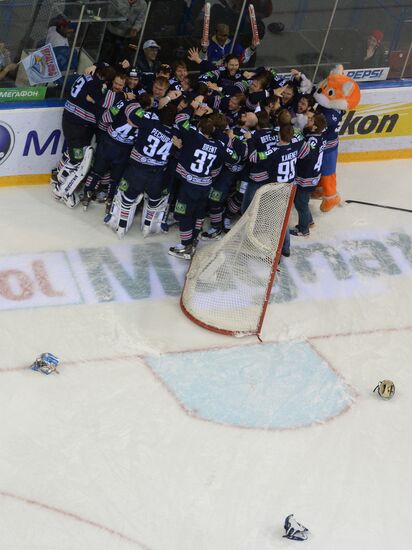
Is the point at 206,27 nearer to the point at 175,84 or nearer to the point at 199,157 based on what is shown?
the point at 175,84

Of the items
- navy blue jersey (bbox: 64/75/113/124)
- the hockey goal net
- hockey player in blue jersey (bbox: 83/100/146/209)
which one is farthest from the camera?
navy blue jersey (bbox: 64/75/113/124)

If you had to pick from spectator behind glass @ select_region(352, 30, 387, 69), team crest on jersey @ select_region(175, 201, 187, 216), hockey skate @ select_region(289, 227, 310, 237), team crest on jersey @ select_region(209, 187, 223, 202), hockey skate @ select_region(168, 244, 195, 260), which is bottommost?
hockey skate @ select_region(168, 244, 195, 260)

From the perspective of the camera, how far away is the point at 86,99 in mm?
8477

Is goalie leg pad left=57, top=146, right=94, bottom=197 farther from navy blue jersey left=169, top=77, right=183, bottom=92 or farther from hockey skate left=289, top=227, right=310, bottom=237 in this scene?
hockey skate left=289, top=227, right=310, bottom=237

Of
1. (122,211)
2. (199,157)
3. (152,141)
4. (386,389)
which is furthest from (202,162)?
(386,389)

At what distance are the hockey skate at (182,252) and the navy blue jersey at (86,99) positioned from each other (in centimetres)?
121

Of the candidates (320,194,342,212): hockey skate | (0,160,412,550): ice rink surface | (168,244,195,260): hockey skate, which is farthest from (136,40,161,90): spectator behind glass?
(320,194,342,212): hockey skate

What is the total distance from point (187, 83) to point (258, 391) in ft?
9.02

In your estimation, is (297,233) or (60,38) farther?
(297,233)

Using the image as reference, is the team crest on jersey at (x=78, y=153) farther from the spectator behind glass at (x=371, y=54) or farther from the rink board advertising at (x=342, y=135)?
the spectator behind glass at (x=371, y=54)

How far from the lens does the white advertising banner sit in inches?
342

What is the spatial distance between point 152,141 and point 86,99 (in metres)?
0.73

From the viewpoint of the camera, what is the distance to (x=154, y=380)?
7312mm

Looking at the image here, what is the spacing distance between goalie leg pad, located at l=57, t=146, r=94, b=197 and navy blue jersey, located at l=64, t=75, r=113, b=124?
0.27 m
